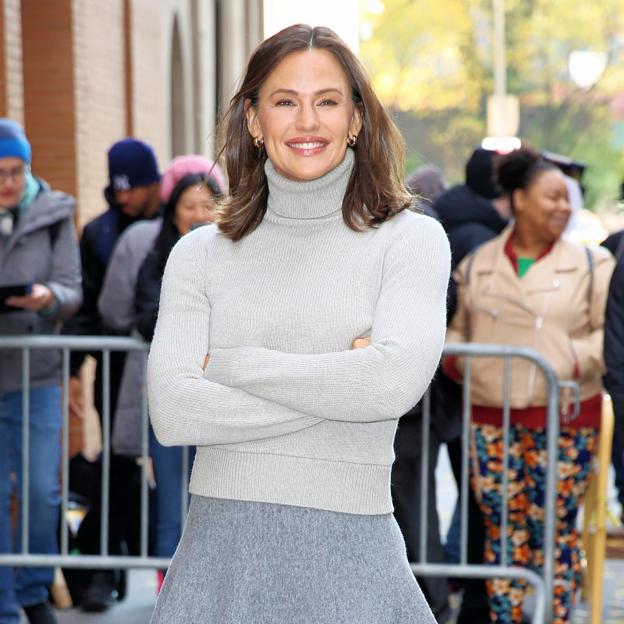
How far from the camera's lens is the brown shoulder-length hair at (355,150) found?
10.2ft

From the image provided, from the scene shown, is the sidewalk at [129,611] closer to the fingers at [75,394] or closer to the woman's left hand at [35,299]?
the fingers at [75,394]

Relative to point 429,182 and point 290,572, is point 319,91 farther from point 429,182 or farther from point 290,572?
point 429,182

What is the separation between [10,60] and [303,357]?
5.74 m

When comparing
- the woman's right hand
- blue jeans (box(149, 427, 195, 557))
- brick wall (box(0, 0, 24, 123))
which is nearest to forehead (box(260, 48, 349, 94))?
the woman's right hand

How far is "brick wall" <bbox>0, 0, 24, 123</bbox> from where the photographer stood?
8188 mm

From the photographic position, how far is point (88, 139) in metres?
10.5

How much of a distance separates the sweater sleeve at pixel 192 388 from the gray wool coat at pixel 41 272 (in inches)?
116

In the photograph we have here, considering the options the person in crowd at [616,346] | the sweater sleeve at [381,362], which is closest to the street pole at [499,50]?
the person in crowd at [616,346]

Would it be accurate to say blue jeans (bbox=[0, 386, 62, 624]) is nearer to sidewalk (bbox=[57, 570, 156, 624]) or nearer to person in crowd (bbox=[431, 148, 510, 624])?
sidewalk (bbox=[57, 570, 156, 624])

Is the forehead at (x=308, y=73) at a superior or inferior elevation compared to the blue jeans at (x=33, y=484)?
superior

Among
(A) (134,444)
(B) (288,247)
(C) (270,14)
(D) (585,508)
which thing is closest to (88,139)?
(A) (134,444)

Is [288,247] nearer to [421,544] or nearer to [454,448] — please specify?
[421,544]

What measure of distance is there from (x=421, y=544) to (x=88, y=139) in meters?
5.17

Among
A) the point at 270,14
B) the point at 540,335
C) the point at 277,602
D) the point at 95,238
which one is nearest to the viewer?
the point at 277,602
